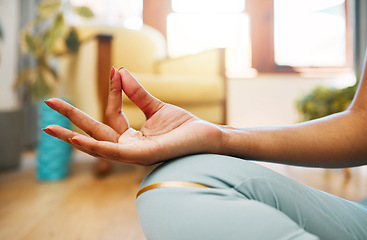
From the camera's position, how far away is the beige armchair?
1620 mm

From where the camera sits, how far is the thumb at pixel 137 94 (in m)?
0.38

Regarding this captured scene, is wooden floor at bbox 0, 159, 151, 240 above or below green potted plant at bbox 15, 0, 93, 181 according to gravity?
below

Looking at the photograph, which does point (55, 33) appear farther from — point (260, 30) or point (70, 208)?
point (260, 30)

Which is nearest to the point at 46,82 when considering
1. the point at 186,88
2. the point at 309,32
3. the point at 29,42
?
the point at 29,42

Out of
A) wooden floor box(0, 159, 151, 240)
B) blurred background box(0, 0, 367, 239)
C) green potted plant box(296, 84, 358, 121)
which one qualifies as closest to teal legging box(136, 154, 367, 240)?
blurred background box(0, 0, 367, 239)

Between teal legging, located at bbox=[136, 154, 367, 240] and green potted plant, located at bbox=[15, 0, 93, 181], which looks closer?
teal legging, located at bbox=[136, 154, 367, 240]

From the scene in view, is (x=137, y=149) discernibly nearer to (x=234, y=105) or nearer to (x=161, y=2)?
(x=234, y=105)

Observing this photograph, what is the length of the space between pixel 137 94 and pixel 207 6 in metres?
2.83

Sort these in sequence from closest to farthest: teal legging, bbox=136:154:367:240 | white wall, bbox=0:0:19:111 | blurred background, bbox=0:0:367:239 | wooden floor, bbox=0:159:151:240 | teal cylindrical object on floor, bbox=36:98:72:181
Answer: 1. teal legging, bbox=136:154:367:240
2. wooden floor, bbox=0:159:151:240
3. blurred background, bbox=0:0:367:239
4. teal cylindrical object on floor, bbox=36:98:72:181
5. white wall, bbox=0:0:19:111

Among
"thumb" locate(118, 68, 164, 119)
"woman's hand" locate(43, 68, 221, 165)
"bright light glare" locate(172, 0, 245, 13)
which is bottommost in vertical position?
"woman's hand" locate(43, 68, 221, 165)

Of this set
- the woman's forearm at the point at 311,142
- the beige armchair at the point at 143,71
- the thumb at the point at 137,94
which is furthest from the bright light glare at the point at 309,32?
the thumb at the point at 137,94

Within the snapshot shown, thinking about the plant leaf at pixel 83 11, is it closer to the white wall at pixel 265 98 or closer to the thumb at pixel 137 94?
the white wall at pixel 265 98

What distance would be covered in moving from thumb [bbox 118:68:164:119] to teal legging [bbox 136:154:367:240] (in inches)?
3.5

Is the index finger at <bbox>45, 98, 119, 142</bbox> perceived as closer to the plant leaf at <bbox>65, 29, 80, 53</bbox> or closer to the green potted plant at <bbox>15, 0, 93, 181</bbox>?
the green potted plant at <bbox>15, 0, 93, 181</bbox>
